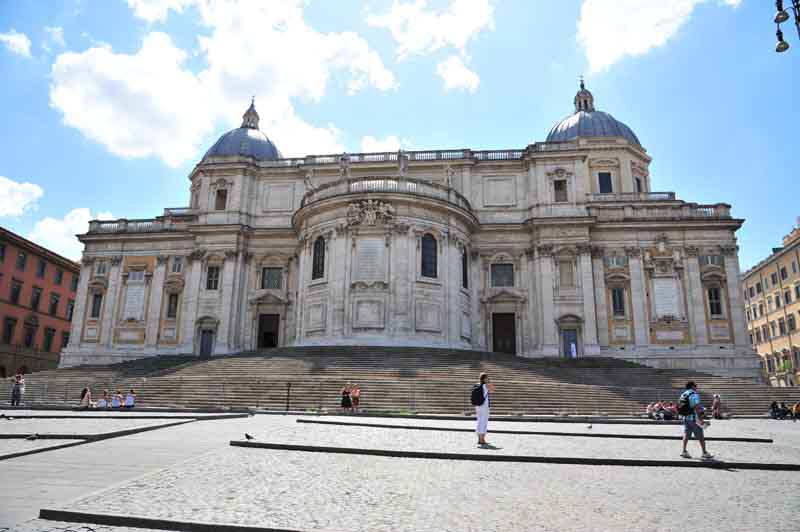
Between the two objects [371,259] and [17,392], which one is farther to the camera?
[371,259]

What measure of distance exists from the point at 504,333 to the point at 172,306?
23.3 metres

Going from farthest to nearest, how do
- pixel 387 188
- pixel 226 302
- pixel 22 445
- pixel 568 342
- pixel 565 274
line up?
pixel 226 302
pixel 565 274
pixel 568 342
pixel 387 188
pixel 22 445

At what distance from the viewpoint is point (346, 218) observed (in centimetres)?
3247

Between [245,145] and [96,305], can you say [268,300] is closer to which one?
[96,305]

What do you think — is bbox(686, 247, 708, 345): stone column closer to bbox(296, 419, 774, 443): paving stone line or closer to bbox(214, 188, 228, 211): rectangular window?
bbox(296, 419, 774, 443): paving stone line

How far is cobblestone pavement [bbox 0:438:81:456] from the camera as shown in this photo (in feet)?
30.7

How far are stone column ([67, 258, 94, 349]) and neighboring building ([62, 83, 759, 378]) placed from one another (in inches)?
4.1

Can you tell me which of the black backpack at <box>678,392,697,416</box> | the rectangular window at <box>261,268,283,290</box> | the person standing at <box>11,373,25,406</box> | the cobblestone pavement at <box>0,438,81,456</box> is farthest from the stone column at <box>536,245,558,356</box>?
the cobblestone pavement at <box>0,438,81,456</box>

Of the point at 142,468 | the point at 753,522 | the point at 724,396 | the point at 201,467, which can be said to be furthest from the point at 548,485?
the point at 724,396

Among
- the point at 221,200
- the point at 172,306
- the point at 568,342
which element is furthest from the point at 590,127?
the point at 172,306

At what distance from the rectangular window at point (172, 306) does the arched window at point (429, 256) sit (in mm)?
18639

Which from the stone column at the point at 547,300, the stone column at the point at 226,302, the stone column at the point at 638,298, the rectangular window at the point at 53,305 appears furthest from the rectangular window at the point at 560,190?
the rectangular window at the point at 53,305

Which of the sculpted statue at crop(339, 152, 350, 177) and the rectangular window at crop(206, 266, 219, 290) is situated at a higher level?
the sculpted statue at crop(339, 152, 350, 177)

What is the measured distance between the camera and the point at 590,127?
4353cm
